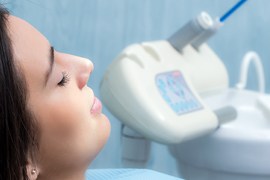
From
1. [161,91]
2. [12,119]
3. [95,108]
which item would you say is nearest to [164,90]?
[161,91]

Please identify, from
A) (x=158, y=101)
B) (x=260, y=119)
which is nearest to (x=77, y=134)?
(x=158, y=101)

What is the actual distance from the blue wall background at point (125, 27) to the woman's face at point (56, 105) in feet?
1.16

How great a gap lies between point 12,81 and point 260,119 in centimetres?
75

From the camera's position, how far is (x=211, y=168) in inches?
44.7

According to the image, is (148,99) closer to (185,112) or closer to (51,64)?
(185,112)

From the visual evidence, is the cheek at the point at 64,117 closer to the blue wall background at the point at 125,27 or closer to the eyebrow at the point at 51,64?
the eyebrow at the point at 51,64

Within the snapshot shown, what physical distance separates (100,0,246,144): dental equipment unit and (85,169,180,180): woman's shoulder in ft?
0.24

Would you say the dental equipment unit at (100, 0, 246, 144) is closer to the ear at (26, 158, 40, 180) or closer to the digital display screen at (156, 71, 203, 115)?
the digital display screen at (156, 71, 203, 115)

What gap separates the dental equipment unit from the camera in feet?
3.26

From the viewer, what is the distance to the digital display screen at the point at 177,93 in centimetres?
106

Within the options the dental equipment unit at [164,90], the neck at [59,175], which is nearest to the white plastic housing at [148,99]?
the dental equipment unit at [164,90]

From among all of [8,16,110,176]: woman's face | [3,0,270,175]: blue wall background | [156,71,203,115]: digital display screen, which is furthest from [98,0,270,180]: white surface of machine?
[8,16,110,176]: woman's face

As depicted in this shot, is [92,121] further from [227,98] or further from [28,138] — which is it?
[227,98]

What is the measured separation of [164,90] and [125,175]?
8.3 inches
